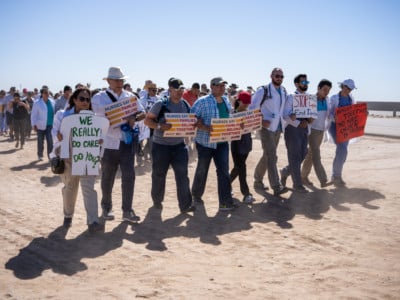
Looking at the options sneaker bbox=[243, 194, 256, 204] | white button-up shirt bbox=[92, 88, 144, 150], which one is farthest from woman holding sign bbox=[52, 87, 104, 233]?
sneaker bbox=[243, 194, 256, 204]

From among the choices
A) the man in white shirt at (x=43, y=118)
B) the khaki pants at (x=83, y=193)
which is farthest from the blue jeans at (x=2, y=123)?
the khaki pants at (x=83, y=193)

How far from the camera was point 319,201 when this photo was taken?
8672 mm

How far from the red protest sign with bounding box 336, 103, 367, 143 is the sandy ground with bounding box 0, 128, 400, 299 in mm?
1235

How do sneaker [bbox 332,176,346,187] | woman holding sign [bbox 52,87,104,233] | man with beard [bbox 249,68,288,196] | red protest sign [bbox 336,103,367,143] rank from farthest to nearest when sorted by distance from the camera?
red protest sign [bbox 336,103,367,143], sneaker [bbox 332,176,346,187], man with beard [bbox 249,68,288,196], woman holding sign [bbox 52,87,104,233]

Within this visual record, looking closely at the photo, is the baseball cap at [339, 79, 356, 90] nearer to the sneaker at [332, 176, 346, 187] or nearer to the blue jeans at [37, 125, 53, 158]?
the sneaker at [332, 176, 346, 187]

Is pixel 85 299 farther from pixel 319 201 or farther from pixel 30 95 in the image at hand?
pixel 30 95

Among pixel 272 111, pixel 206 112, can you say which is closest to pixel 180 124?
pixel 206 112

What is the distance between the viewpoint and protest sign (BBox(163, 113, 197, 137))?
24.4 ft

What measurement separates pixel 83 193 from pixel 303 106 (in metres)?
4.63

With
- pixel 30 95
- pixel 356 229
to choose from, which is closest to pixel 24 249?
pixel 356 229

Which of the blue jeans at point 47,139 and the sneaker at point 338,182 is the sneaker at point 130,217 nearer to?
the sneaker at point 338,182

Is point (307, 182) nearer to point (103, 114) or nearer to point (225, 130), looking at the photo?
point (225, 130)

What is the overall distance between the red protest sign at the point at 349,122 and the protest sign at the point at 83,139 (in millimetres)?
5749

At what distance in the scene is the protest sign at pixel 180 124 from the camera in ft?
24.4
